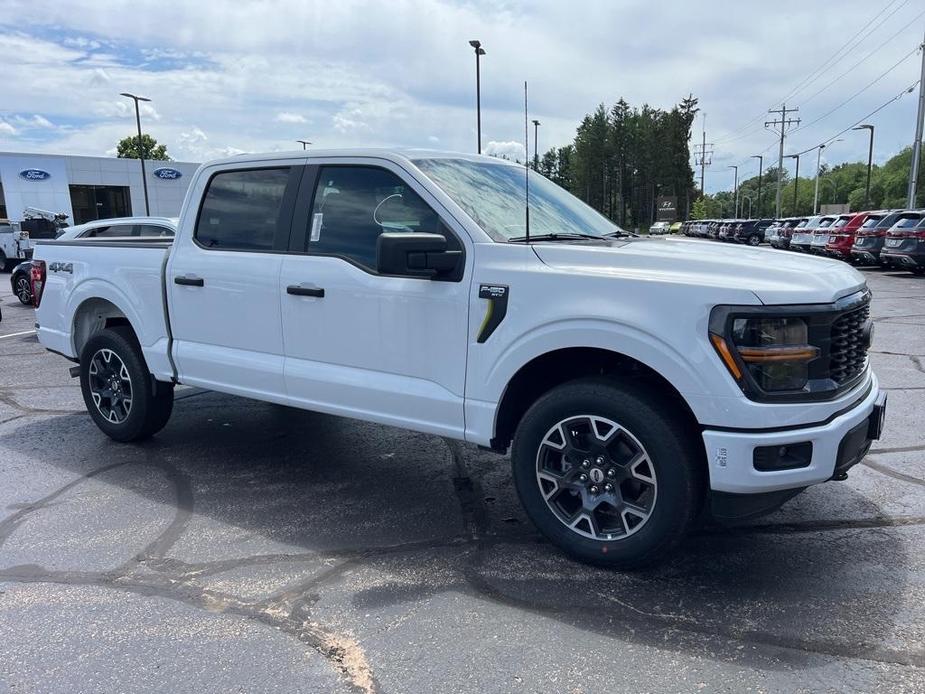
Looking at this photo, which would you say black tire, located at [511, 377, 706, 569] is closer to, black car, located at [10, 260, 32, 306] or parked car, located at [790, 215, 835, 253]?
black car, located at [10, 260, 32, 306]

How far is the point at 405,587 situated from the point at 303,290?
178 cm

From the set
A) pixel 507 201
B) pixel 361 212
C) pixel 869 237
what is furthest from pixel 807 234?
pixel 361 212

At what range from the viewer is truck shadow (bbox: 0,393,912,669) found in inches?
121

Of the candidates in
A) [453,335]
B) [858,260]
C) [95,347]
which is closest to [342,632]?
[453,335]

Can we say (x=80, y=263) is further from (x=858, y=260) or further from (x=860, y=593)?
(x=858, y=260)

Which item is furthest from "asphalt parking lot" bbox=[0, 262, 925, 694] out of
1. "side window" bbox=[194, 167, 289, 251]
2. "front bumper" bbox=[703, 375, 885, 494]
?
"side window" bbox=[194, 167, 289, 251]

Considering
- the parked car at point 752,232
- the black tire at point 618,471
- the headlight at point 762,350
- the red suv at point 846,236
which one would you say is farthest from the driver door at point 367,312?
the parked car at point 752,232

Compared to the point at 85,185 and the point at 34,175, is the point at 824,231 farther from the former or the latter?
the point at 85,185

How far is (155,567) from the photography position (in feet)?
12.1

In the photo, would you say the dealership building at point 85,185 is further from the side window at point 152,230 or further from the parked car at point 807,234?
the side window at point 152,230

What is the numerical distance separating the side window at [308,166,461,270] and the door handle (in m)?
0.23

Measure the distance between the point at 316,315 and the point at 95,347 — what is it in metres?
2.39

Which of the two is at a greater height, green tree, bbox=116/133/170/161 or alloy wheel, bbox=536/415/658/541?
green tree, bbox=116/133/170/161

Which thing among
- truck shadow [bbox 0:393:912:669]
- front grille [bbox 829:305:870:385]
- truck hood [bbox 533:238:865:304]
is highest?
truck hood [bbox 533:238:865:304]
